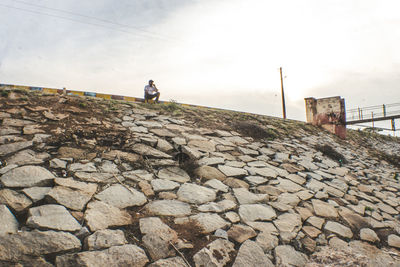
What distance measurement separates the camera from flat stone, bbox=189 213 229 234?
6.92 ft

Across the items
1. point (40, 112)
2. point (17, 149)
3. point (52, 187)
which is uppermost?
point (40, 112)

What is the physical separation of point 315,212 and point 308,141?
434 cm

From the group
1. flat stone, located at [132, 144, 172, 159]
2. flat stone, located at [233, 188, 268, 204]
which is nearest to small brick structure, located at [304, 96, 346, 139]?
flat stone, located at [233, 188, 268, 204]

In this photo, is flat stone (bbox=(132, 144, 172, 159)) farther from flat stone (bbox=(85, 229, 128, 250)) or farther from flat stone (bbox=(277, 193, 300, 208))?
flat stone (bbox=(277, 193, 300, 208))

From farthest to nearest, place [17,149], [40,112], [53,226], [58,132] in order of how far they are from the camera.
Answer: [40,112]
[58,132]
[17,149]
[53,226]

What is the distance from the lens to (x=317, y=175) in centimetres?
439

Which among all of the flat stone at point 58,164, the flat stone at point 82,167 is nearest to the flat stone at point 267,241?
the flat stone at point 82,167

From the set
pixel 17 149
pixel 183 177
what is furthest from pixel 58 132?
pixel 183 177

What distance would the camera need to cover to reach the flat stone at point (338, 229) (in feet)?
8.67

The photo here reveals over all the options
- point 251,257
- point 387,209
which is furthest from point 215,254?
point 387,209

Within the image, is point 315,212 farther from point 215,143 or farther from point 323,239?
point 215,143

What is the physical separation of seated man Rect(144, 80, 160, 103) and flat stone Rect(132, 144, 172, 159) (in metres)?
4.56

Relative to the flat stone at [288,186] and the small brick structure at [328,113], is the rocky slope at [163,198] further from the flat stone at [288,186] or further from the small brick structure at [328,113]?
the small brick structure at [328,113]

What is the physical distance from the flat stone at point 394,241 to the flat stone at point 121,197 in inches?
121
